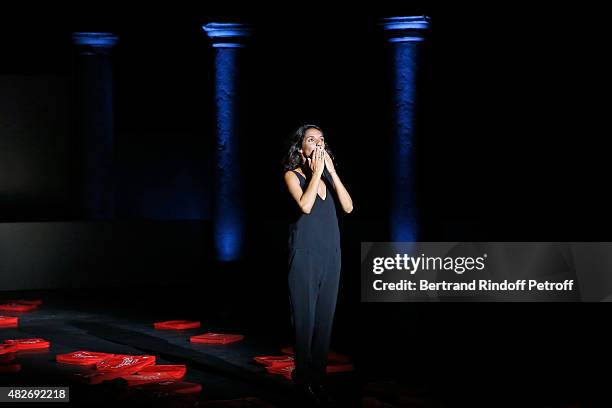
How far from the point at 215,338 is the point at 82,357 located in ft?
5.06

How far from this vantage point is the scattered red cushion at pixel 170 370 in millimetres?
7188

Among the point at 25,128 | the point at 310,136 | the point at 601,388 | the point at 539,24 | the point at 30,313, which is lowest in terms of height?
the point at 601,388

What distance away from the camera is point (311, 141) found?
6.08 meters

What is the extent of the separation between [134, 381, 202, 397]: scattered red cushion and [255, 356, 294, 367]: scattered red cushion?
0.89 m

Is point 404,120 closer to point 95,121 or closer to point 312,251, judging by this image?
point 95,121

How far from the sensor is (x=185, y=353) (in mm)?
8398

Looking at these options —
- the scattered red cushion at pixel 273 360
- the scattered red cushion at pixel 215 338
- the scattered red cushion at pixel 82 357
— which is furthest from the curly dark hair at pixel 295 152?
the scattered red cushion at pixel 215 338

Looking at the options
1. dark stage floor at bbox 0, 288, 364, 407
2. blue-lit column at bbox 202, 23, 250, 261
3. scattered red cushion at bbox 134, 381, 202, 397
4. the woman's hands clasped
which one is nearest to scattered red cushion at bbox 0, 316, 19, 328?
dark stage floor at bbox 0, 288, 364, 407

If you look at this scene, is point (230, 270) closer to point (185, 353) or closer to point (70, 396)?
point (185, 353)

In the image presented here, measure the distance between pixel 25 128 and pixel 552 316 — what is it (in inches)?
349

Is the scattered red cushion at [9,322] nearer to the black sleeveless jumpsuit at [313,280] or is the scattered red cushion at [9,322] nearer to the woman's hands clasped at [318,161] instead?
the black sleeveless jumpsuit at [313,280]

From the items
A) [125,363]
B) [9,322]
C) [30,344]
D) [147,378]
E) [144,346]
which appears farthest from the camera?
[9,322]

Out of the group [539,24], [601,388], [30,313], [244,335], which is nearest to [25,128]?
[30,313]

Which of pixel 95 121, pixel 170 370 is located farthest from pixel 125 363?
pixel 95 121
